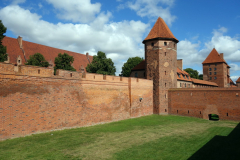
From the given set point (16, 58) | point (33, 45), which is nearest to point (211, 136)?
point (16, 58)

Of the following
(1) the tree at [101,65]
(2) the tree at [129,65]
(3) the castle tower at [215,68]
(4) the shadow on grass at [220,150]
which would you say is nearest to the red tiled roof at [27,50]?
(1) the tree at [101,65]

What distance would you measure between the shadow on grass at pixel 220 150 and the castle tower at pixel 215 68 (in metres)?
35.7

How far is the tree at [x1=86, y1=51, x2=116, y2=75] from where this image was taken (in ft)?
81.1

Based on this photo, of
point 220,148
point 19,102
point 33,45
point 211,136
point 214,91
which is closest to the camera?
point 220,148

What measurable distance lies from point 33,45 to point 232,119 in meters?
28.4

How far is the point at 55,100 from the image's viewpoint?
1184cm

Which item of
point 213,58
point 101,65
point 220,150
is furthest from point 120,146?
point 213,58

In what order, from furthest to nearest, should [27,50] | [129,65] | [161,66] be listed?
[129,65] → [27,50] → [161,66]

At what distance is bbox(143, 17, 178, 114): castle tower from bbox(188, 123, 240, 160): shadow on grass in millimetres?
10867

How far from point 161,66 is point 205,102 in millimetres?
6197

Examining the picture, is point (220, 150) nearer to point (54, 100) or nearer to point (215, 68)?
point (54, 100)

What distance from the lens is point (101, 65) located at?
24797mm

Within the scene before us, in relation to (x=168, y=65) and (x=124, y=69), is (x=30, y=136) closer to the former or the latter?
(x=168, y=65)

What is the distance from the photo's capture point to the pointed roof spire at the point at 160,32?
22.1 m
